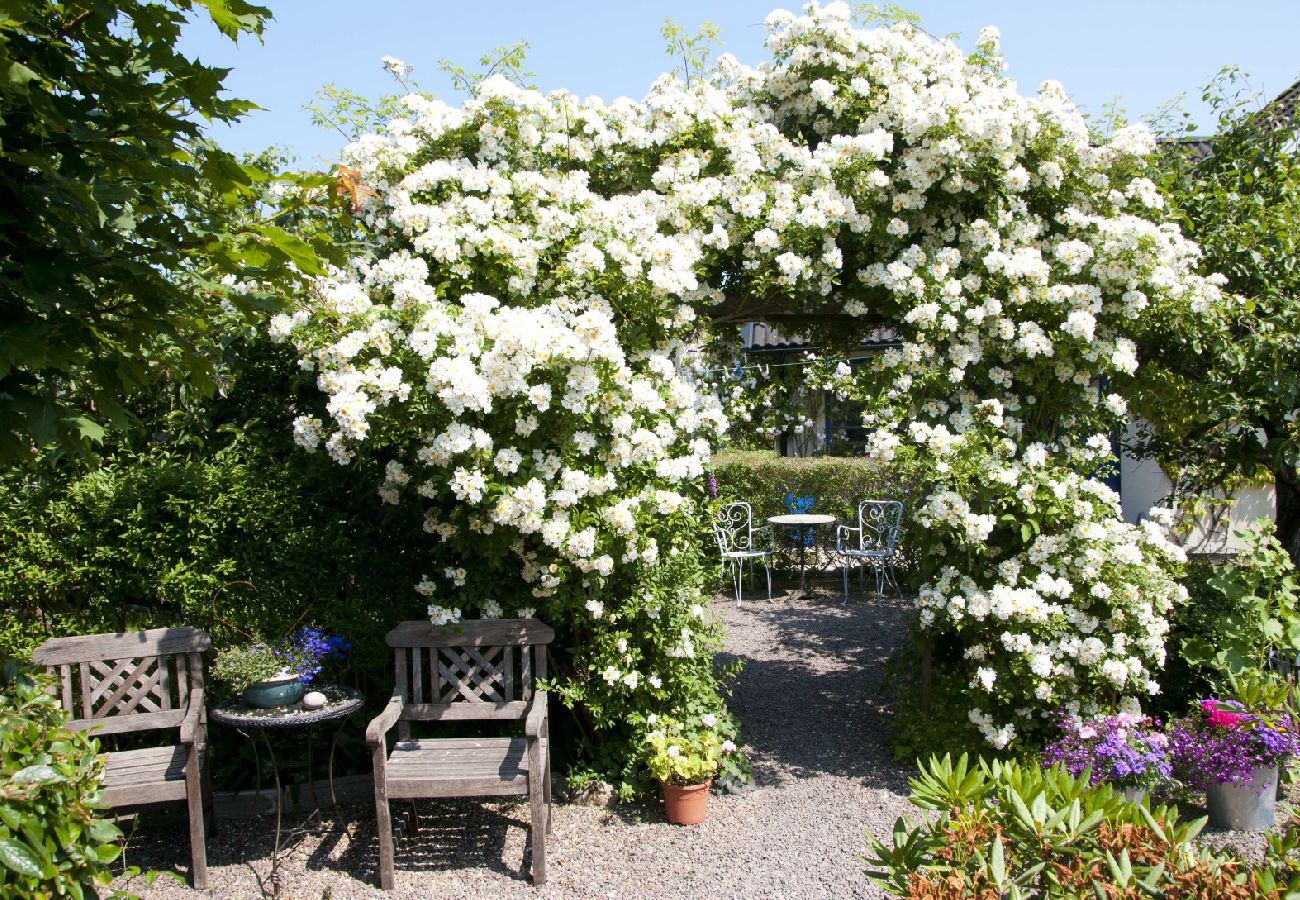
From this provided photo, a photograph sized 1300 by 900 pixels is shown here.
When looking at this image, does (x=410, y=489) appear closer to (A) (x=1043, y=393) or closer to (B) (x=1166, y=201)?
(A) (x=1043, y=393)

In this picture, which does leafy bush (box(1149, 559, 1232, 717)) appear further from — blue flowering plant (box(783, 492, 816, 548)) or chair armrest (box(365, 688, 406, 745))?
blue flowering plant (box(783, 492, 816, 548))

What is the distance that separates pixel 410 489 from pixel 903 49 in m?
3.44

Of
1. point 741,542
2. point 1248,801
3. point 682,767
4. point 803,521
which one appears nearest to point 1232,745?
point 1248,801

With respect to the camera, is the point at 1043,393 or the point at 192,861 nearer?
the point at 192,861

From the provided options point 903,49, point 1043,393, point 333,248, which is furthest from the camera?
point 903,49

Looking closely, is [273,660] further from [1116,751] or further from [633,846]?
[1116,751]

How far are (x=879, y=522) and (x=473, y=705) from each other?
6270 mm

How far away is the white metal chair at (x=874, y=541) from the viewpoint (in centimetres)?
931

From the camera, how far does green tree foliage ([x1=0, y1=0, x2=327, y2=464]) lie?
2.03 metres

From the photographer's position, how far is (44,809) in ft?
6.98

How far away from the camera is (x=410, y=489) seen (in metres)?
4.43

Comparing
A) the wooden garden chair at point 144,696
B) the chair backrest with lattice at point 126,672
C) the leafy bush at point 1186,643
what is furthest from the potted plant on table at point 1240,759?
the chair backrest with lattice at point 126,672

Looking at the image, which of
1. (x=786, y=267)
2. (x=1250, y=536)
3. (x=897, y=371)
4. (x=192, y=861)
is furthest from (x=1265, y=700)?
(x=192, y=861)

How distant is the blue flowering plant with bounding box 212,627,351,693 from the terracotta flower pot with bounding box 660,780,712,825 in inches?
64.4
